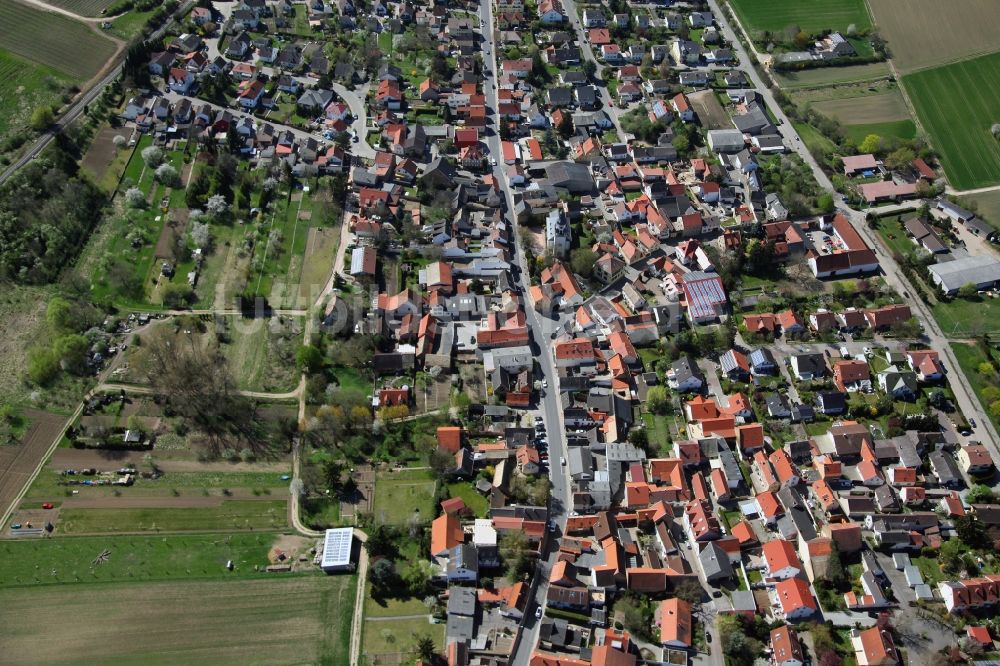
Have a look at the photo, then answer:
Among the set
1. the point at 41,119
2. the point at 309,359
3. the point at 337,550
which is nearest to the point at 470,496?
the point at 337,550

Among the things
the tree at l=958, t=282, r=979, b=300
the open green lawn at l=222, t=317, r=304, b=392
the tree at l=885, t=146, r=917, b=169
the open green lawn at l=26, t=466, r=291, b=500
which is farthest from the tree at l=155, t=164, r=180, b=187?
the tree at l=958, t=282, r=979, b=300

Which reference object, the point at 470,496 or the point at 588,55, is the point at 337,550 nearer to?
the point at 470,496

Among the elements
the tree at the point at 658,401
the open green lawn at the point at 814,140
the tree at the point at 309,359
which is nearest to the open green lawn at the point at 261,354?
the tree at the point at 309,359

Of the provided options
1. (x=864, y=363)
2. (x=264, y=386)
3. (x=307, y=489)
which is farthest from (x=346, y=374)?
(x=864, y=363)

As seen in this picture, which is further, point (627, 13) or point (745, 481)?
point (627, 13)

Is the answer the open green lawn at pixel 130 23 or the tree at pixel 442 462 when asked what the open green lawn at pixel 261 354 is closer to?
the tree at pixel 442 462

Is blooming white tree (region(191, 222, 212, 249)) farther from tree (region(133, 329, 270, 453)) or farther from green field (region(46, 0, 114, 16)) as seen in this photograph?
green field (region(46, 0, 114, 16))

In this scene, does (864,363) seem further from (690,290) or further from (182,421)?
(182,421)
